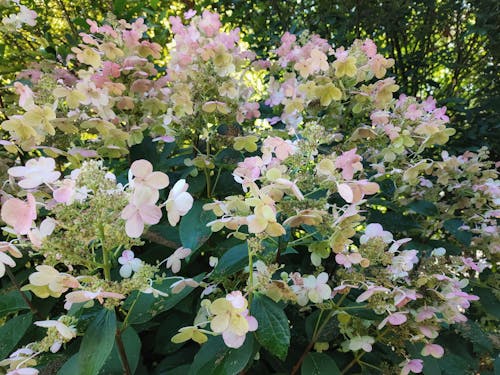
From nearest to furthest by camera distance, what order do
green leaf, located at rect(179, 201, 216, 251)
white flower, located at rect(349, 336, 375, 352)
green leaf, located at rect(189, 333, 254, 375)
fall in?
green leaf, located at rect(189, 333, 254, 375) < white flower, located at rect(349, 336, 375, 352) < green leaf, located at rect(179, 201, 216, 251)

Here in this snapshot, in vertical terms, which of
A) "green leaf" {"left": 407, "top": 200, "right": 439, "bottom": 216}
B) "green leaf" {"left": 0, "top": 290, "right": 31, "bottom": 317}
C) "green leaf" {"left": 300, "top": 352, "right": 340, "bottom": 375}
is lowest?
"green leaf" {"left": 300, "top": 352, "right": 340, "bottom": 375}

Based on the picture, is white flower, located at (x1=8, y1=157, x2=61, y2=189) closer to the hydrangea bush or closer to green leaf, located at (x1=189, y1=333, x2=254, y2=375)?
the hydrangea bush

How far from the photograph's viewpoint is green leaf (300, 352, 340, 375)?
0.90 m

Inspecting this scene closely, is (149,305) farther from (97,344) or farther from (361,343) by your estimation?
(361,343)

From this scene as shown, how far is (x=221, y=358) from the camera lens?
0.84 m

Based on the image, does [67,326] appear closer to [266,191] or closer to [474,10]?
[266,191]

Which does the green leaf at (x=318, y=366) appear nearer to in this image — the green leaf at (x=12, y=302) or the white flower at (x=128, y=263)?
the white flower at (x=128, y=263)

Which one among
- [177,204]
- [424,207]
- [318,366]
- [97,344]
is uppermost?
[177,204]

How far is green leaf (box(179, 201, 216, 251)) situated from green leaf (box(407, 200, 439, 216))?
30.2 inches

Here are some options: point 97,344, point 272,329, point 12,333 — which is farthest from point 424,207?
point 12,333

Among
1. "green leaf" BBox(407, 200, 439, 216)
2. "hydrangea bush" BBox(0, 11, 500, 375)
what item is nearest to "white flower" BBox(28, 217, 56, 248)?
"hydrangea bush" BBox(0, 11, 500, 375)

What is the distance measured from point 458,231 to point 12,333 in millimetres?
1409

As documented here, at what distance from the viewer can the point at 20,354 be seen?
808 mm

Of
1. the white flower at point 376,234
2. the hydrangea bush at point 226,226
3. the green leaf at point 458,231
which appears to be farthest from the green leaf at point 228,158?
the green leaf at point 458,231
